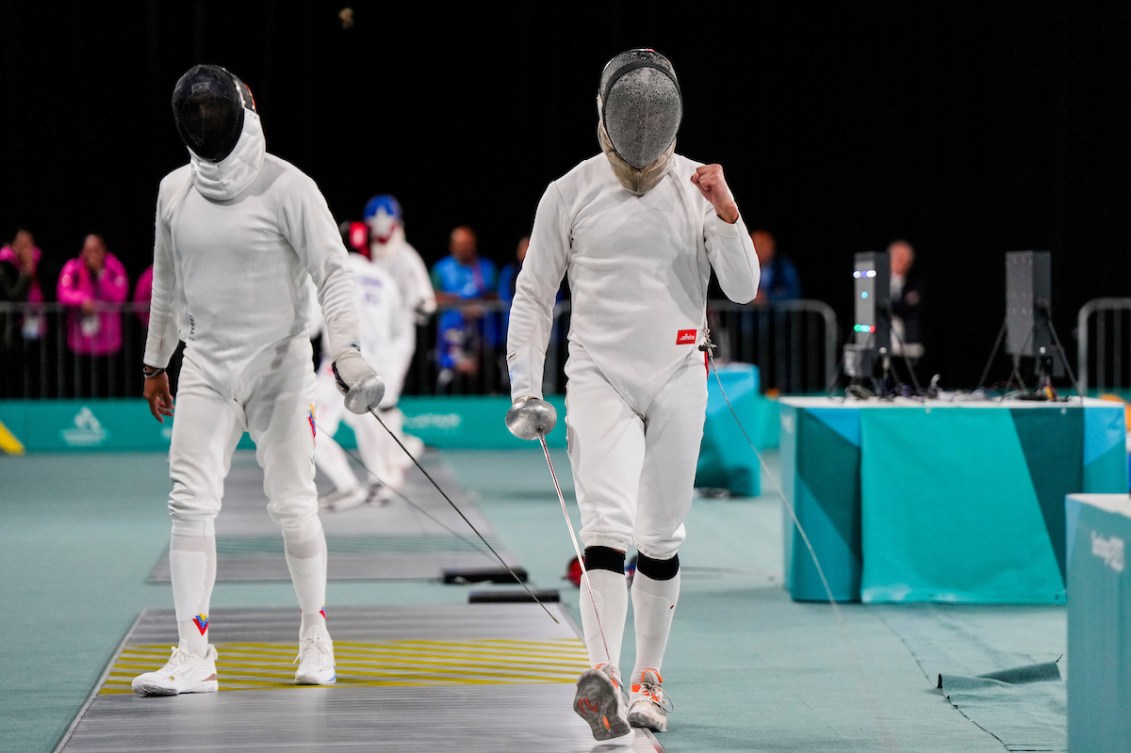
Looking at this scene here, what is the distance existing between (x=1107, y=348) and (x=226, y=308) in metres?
10.2

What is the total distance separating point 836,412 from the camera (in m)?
5.02

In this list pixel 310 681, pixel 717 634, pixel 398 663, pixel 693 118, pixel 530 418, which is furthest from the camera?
pixel 693 118

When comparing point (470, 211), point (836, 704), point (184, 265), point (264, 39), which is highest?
point (264, 39)

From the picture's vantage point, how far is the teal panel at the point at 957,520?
500cm

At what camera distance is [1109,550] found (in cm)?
244

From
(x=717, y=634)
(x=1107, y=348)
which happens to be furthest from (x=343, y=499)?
(x=1107, y=348)

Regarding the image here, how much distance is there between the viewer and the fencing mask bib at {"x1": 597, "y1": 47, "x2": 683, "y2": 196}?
314 centimetres

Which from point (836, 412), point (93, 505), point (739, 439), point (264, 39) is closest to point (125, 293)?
point (264, 39)

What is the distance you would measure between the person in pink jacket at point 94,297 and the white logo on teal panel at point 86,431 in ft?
1.56

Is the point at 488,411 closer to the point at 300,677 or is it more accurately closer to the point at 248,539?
the point at 248,539

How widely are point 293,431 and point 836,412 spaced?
2.12 m

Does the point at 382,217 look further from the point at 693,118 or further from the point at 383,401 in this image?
the point at 693,118

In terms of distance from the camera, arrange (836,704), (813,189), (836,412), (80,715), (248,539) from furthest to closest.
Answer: (813,189) < (248,539) < (836,412) < (836,704) < (80,715)

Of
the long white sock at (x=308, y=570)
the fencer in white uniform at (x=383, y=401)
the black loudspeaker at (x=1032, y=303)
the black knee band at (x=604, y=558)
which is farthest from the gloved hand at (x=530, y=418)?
the fencer in white uniform at (x=383, y=401)
